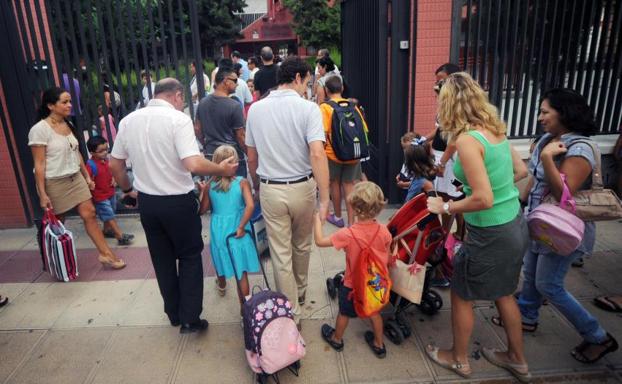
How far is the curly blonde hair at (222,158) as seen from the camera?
312 cm

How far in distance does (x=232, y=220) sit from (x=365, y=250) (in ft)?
3.60

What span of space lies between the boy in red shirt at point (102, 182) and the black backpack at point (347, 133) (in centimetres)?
243

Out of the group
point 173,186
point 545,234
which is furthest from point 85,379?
point 545,234

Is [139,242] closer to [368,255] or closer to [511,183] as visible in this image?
[368,255]

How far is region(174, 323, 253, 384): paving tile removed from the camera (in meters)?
2.91

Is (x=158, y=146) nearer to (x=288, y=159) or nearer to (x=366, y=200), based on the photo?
(x=288, y=159)

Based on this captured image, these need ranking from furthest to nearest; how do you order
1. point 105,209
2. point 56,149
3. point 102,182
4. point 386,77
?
point 386,77, point 105,209, point 102,182, point 56,149

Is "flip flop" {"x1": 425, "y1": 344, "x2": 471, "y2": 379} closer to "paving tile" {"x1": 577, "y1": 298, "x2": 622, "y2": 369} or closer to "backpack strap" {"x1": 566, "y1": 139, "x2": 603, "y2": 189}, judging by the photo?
"paving tile" {"x1": 577, "y1": 298, "x2": 622, "y2": 369}

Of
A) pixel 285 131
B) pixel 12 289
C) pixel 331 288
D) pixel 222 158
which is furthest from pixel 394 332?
pixel 12 289

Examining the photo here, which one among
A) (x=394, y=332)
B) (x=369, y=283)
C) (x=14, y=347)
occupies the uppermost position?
(x=369, y=283)

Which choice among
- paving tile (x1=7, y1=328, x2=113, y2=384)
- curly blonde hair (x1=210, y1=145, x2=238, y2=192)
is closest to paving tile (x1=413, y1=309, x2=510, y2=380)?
curly blonde hair (x1=210, y1=145, x2=238, y2=192)

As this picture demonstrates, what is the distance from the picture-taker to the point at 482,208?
236 cm

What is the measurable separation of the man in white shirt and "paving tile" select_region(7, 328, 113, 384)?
4.78 ft

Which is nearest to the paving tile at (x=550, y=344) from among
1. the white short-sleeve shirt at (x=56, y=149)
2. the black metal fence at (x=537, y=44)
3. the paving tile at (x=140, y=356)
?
the paving tile at (x=140, y=356)
